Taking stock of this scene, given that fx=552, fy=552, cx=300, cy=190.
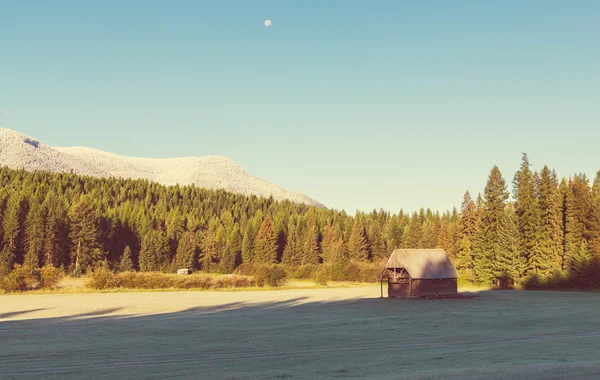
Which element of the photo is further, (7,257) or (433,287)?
(7,257)

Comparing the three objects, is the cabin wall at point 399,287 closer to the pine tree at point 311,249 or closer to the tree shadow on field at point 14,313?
the tree shadow on field at point 14,313

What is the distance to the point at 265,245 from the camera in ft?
479

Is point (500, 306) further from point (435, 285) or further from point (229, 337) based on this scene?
point (229, 337)

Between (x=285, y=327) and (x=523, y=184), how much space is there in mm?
63854

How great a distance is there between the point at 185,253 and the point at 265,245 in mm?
20801

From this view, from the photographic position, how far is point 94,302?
53469 mm

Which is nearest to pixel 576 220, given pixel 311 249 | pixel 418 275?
pixel 418 275

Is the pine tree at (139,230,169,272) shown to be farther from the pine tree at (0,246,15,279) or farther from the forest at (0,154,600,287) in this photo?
the pine tree at (0,246,15,279)

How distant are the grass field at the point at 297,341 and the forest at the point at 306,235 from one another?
31478mm

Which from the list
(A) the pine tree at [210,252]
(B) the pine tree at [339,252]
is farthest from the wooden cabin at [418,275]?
(A) the pine tree at [210,252]

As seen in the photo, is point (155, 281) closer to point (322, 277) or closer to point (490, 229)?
point (322, 277)

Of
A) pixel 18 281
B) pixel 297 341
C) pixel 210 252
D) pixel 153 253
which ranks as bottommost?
pixel 297 341

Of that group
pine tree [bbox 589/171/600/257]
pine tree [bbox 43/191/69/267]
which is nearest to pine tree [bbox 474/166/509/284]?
pine tree [bbox 589/171/600/257]

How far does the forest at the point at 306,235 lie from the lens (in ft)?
265
